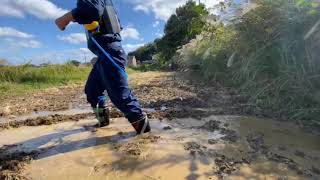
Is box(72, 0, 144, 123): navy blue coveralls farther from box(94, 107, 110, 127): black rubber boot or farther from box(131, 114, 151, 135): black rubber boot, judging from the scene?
box(94, 107, 110, 127): black rubber boot

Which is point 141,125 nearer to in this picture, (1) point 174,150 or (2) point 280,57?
(1) point 174,150

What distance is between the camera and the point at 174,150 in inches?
122

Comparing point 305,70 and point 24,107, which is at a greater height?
point 305,70

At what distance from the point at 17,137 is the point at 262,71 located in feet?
10.6

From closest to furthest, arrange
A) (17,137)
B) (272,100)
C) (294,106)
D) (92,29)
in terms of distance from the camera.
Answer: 1. (92,29)
2. (17,137)
3. (294,106)
4. (272,100)

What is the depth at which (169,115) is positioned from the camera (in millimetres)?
4422

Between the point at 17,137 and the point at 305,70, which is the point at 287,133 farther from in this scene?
the point at 17,137

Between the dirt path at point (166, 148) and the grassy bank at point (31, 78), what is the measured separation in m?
4.79

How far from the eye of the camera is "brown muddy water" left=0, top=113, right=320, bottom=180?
271 cm

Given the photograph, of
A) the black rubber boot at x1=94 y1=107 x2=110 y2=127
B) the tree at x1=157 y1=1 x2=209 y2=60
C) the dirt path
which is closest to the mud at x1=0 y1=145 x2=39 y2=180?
the dirt path

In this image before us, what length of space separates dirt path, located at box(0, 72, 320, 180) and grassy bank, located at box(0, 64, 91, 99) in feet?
15.7

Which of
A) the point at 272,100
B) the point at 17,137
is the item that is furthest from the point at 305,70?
the point at 17,137

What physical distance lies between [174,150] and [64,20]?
151 centimetres

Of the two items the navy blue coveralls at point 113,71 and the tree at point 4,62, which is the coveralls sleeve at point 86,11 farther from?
the tree at point 4,62
